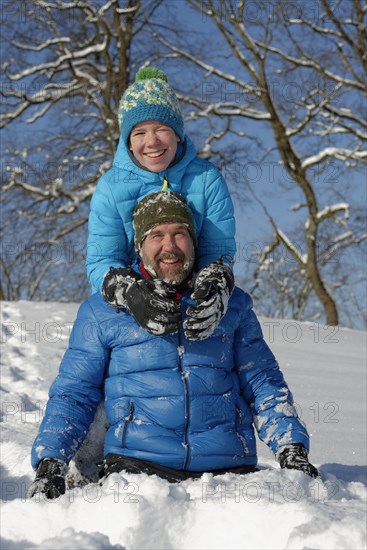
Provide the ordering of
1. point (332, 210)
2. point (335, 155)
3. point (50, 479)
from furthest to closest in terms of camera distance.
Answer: point (332, 210) < point (335, 155) < point (50, 479)

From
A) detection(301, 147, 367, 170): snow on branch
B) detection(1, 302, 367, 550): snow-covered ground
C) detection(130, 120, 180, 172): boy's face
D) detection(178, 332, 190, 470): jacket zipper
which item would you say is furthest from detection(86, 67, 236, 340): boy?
detection(301, 147, 367, 170): snow on branch

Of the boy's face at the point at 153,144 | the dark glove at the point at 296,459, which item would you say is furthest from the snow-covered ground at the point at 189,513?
the boy's face at the point at 153,144

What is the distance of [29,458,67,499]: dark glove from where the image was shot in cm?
199

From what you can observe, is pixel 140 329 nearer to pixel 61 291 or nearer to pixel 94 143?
pixel 94 143

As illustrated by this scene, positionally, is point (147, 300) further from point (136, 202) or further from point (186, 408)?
point (136, 202)

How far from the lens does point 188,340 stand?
2.32 metres

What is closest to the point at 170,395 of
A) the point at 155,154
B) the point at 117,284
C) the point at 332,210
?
the point at 117,284

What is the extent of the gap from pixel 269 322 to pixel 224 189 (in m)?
6.00

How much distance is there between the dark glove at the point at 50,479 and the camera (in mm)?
1989

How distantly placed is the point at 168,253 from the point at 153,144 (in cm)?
64

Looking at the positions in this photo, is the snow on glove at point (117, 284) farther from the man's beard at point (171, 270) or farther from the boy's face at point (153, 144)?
the boy's face at point (153, 144)

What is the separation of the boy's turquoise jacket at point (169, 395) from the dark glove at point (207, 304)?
4.6 inches

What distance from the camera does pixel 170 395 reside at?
224 centimetres

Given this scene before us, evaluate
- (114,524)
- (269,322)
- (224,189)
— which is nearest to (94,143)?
(269,322)
